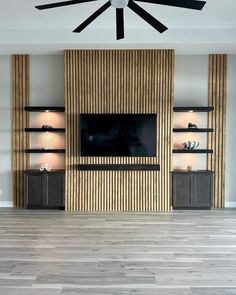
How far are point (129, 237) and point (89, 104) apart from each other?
2725 mm

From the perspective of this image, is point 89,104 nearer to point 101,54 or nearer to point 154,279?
point 101,54

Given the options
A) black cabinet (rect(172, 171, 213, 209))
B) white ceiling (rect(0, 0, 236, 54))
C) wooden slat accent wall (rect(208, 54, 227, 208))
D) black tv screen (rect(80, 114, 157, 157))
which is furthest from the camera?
wooden slat accent wall (rect(208, 54, 227, 208))

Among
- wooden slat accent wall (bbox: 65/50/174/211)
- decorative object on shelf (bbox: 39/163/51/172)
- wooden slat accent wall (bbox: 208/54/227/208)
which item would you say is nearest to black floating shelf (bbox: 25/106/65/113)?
wooden slat accent wall (bbox: 65/50/174/211)

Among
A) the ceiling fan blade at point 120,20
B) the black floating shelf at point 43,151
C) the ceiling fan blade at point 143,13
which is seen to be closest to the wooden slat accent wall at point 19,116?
the black floating shelf at point 43,151

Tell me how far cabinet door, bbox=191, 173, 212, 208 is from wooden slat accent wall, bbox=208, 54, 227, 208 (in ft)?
1.26

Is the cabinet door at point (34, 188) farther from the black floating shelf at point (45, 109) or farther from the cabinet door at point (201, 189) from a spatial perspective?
the cabinet door at point (201, 189)

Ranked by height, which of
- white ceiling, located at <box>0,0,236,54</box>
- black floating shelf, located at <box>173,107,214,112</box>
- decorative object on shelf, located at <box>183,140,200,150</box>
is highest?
white ceiling, located at <box>0,0,236,54</box>

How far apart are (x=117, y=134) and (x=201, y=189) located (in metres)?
1.93

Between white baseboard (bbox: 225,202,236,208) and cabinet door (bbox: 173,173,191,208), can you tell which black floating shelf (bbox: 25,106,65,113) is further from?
white baseboard (bbox: 225,202,236,208)

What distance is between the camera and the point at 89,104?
19.0 ft

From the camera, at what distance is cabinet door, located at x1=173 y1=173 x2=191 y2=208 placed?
227 inches

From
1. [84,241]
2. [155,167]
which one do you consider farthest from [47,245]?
[155,167]

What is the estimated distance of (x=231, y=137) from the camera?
6125 millimetres

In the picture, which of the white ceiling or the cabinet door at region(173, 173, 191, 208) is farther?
the cabinet door at region(173, 173, 191, 208)
